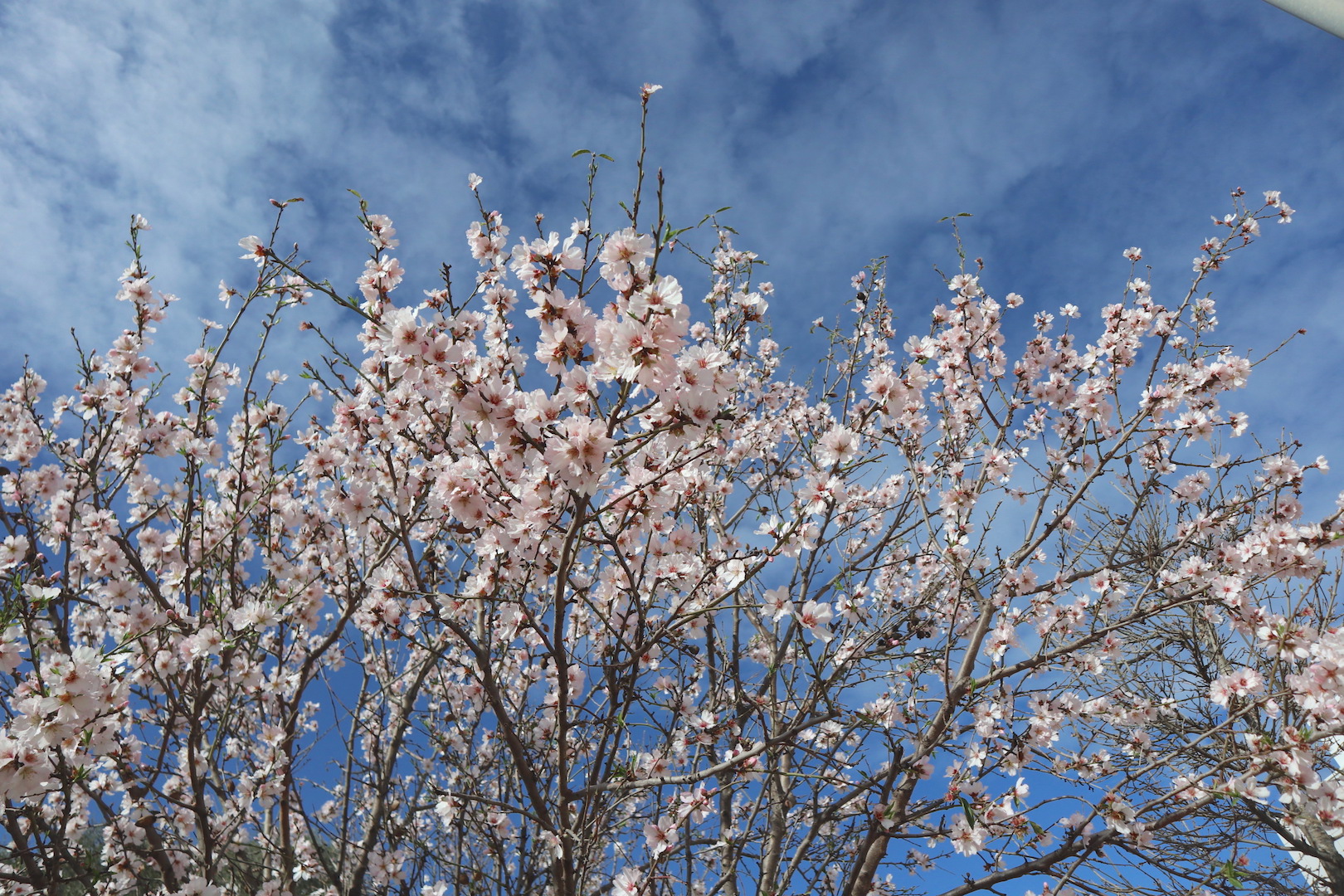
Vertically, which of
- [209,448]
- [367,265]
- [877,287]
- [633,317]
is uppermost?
[877,287]

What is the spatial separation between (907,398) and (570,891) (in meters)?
2.40

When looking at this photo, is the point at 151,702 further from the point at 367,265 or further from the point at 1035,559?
the point at 1035,559

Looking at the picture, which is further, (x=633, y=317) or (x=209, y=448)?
(x=209, y=448)

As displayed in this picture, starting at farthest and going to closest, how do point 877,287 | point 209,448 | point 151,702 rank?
point 877,287, point 209,448, point 151,702

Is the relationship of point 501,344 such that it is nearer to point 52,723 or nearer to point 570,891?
point 52,723

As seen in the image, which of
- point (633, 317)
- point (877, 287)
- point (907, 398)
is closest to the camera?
point (633, 317)

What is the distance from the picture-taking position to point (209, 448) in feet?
15.0

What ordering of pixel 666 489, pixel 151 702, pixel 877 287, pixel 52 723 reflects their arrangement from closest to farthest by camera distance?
pixel 52 723, pixel 666 489, pixel 151 702, pixel 877 287

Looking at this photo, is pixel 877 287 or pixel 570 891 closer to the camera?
pixel 570 891

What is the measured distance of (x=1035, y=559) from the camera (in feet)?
15.9

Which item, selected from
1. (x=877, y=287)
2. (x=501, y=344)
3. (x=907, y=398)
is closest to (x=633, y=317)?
(x=501, y=344)

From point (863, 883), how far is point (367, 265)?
12.1ft

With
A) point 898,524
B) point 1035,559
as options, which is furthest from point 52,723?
point 1035,559

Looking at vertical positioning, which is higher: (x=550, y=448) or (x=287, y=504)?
(x=287, y=504)
